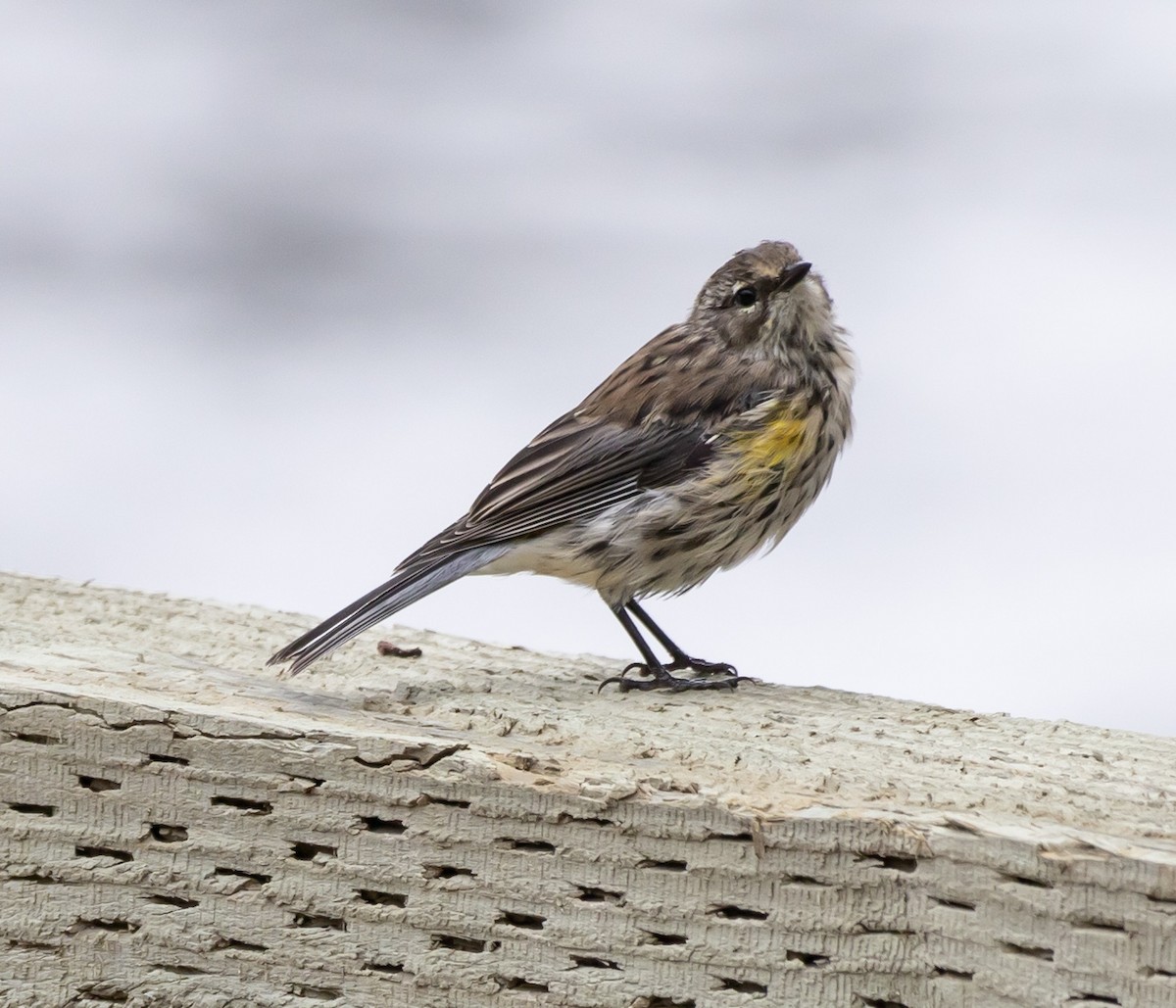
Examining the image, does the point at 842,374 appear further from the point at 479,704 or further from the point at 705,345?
the point at 479,704

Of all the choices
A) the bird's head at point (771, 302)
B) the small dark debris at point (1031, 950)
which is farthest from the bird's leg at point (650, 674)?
the small dark debris at point (1031, 950)

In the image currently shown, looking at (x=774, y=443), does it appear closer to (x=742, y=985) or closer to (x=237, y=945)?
(x=742, y=985)

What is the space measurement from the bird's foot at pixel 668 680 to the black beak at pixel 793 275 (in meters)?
1.20

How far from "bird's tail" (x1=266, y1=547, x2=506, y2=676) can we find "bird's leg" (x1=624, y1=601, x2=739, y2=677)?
597 mm

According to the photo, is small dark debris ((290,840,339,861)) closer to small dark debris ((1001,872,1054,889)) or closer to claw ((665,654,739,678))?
small dark debris ((1001,872,1054,889))

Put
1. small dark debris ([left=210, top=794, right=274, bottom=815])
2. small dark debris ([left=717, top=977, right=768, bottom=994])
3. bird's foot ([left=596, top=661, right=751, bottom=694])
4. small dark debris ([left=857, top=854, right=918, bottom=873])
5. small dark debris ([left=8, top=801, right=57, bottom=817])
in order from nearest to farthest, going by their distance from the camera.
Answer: small dark debris ([left=857, top=854, right=918, bottom=873])
small dark debris ([left=717, top=977, right=768, bottom=994])
small dark debris ([left=210, top=794, right=274, bottom=815])
small dark debris ([left=8, top=801, right=57, bottom=817])
bird's foot ([left=596, top=661, right=751, bottom=694])

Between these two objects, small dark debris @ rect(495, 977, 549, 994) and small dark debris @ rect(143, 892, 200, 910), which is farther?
small dark debris @ rect(143, 892, 200, 910)

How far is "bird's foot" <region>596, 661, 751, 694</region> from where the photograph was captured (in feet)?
14.5

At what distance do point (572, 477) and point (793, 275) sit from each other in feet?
3.14

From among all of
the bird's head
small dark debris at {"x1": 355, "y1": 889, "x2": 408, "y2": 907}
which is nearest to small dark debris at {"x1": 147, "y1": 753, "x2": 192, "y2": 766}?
small dark debris at {"x1": 355, "y1": 889, "x2": 408, "y2": 907}

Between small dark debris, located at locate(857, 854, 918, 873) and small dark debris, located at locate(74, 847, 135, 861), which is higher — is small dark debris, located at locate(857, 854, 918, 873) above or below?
above

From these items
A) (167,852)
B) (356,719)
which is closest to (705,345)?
(356,719)

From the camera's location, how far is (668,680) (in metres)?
4.66

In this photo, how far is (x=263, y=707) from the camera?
357cm
